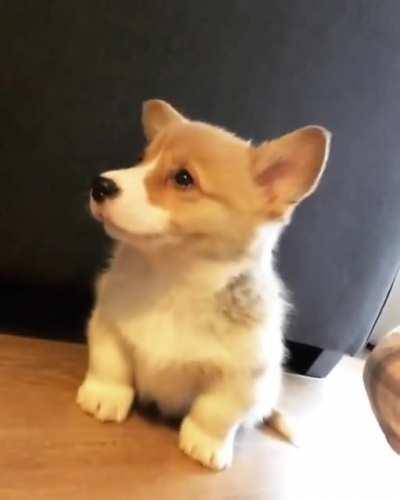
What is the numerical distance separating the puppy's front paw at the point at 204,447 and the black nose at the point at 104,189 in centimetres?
39

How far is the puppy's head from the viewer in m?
0.94

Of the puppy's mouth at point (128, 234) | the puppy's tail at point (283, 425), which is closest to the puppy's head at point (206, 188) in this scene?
the puppy's mouth at point (128, 234)

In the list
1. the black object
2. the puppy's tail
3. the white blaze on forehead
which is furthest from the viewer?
the puppy's tail

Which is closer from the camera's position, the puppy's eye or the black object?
the puppy's eye

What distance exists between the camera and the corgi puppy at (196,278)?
0.97m

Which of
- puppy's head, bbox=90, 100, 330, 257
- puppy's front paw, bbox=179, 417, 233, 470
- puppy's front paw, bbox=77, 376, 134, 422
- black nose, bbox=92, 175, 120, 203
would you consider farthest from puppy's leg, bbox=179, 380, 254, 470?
black nose, bbox=92, 175, 120, 203

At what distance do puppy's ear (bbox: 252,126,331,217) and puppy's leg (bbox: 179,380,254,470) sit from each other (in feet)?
0.90

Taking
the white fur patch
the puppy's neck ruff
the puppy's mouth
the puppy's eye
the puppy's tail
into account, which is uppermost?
the puppy's eye

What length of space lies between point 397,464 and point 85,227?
2.40 feet

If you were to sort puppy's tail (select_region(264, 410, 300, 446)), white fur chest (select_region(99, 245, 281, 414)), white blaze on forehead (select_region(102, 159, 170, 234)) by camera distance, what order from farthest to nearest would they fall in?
puppy's tail (select_region(264, 410, 300, 446)) < white fur chest (select_region(99, 245, 281, 414)) < white blaze on forehead (select_region(102, 159, 170, 234))

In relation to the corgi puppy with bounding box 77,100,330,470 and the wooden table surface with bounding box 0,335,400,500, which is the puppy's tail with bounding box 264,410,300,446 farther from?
the corgi puppy with bounding box 77,100,330,470

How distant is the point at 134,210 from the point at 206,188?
109mm

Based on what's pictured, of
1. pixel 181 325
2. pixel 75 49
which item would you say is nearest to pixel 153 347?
pixel 181 325

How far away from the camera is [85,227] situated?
1.29 meters
